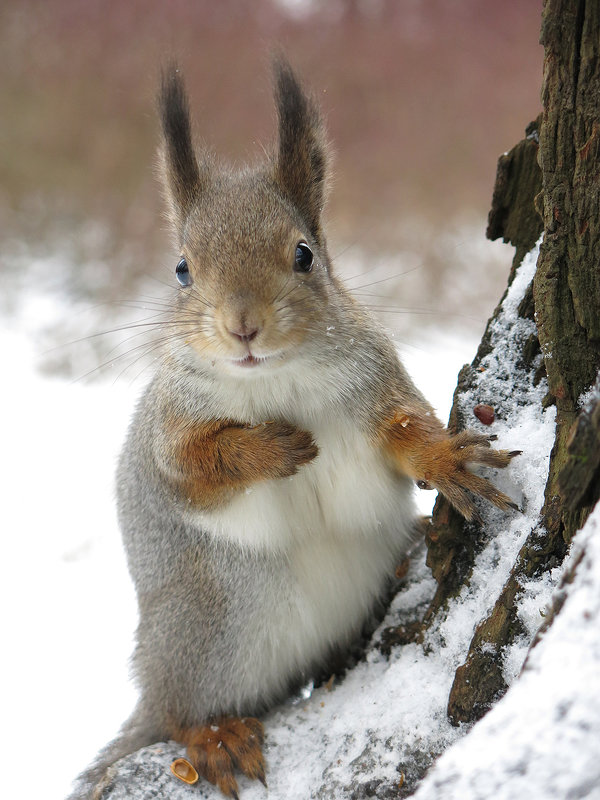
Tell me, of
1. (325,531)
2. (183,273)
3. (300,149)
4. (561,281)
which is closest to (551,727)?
(561,281)

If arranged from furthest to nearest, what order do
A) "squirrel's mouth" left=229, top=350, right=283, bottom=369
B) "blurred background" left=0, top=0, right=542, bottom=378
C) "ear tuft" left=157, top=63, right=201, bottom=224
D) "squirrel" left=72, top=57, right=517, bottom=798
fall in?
"blurred background" left=0, top=0, right=542, bottom=378, "ear tuft" left=157, top=63, right=201, bottom=224, "squirrel" left=72, top=57, right=517, bottom=798, "squirrel's mouth" left=229, top=350, right=283, bottom=369

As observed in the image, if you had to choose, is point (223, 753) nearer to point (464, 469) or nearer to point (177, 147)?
point (464, 469)

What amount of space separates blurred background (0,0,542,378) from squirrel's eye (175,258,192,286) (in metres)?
1.99

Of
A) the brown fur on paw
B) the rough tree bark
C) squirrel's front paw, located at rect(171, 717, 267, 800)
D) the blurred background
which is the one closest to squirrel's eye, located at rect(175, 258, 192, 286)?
the brown fur on paw

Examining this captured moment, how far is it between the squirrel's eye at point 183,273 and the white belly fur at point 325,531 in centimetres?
28

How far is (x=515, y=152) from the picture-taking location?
1.32 m

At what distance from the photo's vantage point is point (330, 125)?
3281 millimetres

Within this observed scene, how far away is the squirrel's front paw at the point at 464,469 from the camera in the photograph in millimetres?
1181

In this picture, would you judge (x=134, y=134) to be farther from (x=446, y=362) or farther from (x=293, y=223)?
(x=293, y=223)

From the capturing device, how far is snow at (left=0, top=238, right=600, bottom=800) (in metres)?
0.68

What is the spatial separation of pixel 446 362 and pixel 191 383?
1.88 m

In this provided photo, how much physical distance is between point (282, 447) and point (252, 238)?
0.30 meters

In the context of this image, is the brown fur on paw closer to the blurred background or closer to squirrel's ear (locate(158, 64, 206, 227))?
squirrel's ear (locate(158, 64, 206, 227))

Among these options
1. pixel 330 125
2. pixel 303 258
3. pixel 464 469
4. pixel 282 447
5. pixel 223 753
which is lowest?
pixel 223 753
